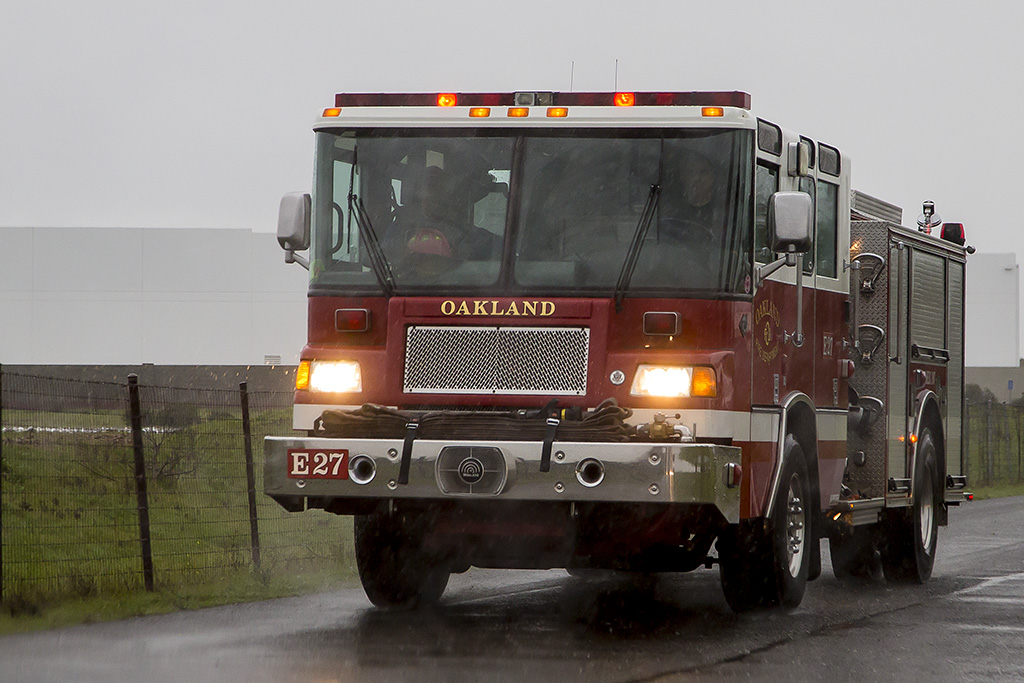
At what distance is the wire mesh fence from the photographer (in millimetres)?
11156

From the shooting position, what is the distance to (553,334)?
8922 millimetres

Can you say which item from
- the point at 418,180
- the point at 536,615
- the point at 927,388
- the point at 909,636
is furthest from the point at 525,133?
the point at 927,388

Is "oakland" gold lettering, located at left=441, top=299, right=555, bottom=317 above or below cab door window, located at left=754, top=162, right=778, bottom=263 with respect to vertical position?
below

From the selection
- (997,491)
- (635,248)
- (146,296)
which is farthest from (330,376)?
(146,296)

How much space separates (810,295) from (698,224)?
6.40 feet

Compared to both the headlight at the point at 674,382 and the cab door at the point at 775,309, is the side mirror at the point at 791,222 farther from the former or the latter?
the headlight at the point at 674,382

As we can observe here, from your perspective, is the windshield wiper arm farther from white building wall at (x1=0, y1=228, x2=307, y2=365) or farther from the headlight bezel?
white building wall at (x1=0, y1=228, x2=307, y2=365)

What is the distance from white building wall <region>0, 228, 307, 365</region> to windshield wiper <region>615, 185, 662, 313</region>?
5196 cm

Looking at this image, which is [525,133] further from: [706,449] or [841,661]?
[841,661]

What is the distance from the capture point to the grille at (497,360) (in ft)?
29.1

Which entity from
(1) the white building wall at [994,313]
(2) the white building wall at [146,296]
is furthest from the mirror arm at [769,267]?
(1) the white building wall at [994,313]

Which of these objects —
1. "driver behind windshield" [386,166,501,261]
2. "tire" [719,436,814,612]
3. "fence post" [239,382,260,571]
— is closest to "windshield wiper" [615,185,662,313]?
"driver behind windshield" [386,166,501,261]

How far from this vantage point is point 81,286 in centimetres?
6062

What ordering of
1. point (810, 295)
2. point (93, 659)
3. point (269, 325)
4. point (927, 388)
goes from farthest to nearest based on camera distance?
point (269, 325)
point (927, 388)
point (810, 295)
point (93, 659)
